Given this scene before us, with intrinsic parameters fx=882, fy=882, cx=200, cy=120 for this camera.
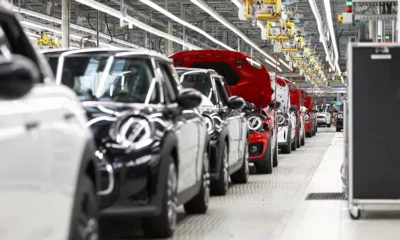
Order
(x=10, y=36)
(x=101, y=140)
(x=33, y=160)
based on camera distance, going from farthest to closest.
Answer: (x=101, y=140), (x=10, y=36), (x=33, y=160)

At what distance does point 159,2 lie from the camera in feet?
114

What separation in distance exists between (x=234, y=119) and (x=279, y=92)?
11.1m

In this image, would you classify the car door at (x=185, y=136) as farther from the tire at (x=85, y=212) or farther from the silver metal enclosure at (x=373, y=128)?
the tire at (x=85, y=212)

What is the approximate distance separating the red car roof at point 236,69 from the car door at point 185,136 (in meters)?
5.17

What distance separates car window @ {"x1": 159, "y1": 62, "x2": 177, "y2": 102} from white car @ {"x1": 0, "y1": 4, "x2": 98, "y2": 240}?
2.83 meters

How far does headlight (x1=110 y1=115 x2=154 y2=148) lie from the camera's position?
6277 mm

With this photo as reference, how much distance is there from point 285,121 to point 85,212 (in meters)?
15.4

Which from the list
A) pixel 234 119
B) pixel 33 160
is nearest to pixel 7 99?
pixel 33 160

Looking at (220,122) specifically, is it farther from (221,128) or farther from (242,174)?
(242,174)

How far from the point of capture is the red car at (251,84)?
13266 millimetres

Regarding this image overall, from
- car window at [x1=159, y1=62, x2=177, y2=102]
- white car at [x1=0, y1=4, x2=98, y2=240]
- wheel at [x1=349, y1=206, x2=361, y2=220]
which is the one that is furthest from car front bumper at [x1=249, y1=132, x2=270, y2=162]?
white car at [x1=0, y1=4, x2=98, y2=240]

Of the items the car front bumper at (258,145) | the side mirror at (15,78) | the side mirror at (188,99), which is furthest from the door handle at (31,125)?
the car front bumper at (258,145)

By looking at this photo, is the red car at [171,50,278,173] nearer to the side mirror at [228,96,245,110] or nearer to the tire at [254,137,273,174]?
the tire at [254,137,273,174]

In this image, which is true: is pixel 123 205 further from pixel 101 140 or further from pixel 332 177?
pixel 332 177
